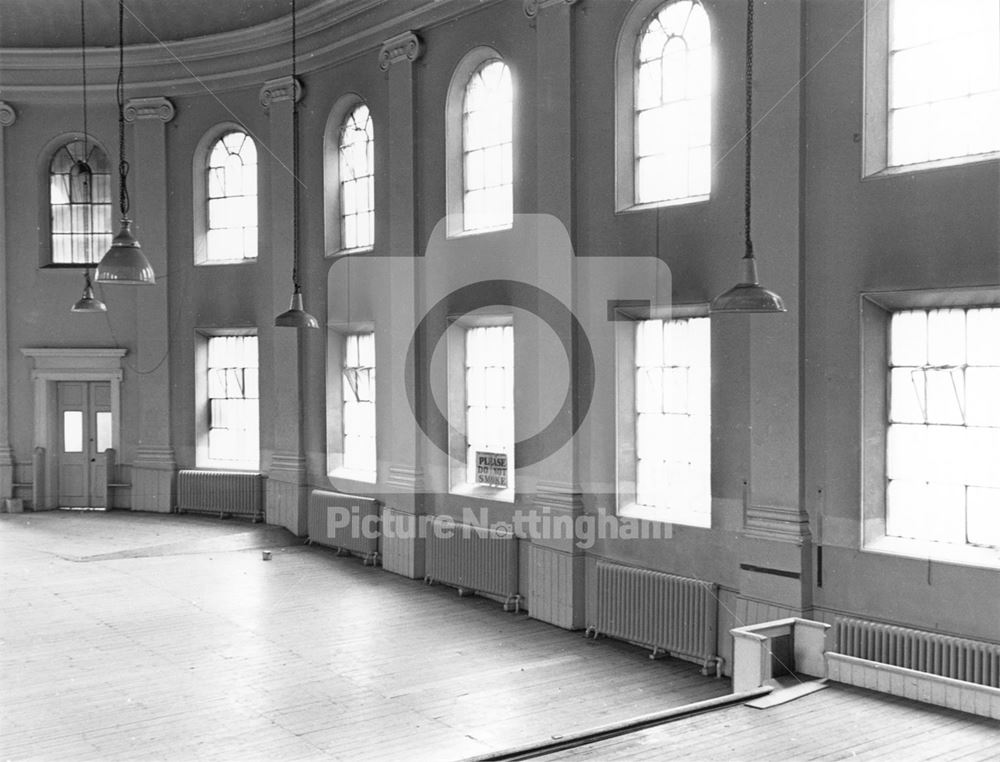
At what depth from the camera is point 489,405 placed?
1204 cm

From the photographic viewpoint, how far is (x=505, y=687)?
858cm

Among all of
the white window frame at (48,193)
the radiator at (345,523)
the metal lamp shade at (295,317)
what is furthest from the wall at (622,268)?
the metal lamp shade at (295,317)

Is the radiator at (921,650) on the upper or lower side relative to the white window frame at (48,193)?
lower

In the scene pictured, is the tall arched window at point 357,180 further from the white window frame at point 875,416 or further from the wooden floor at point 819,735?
the wooden floor at point 819,735

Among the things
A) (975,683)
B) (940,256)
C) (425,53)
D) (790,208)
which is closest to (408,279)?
(425,53)

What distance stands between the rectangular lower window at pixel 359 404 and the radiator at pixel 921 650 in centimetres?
738

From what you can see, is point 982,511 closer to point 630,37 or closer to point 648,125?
point 648,125

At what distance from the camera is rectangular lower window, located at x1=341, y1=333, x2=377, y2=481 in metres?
14.1

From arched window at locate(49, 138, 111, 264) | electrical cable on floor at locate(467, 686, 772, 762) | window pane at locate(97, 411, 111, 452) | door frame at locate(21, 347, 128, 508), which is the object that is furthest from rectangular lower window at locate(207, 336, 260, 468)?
electrical cable on floor at locate(467, 686, 772, 762)

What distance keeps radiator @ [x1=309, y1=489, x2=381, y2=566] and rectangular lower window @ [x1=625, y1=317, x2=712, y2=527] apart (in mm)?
4613

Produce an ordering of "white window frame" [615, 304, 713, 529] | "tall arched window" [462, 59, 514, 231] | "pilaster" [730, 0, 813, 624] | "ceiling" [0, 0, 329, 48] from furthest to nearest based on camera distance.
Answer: "ceiling" [0, 0, 329, 48]
"tall arched window" [462, 59, 514, 231]
"white window frame" [615, 304, 713, 529]
"pilaster" [730, 0, 813, 624]

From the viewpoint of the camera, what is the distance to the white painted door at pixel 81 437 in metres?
17.0

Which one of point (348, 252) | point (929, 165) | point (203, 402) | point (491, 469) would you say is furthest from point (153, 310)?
point (929, 165)

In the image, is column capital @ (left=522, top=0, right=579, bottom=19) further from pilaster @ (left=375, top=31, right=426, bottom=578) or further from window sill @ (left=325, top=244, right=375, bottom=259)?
window sill @ (left=325, top=244, right=375, bottom=259)
